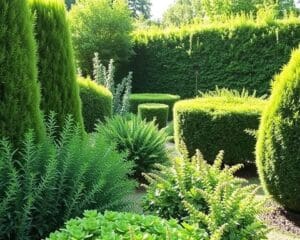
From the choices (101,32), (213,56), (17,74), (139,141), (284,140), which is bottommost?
(139,141)

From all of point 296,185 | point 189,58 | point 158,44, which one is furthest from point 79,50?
point 296,185

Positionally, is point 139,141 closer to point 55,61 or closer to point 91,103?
point 91,103

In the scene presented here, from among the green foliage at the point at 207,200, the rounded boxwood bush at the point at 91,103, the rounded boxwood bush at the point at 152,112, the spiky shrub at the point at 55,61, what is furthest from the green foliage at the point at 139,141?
the rounded boxwood bush at the point at 152,112

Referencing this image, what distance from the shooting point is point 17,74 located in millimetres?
3730

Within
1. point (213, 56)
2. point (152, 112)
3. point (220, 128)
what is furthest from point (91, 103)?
point (213, 56)

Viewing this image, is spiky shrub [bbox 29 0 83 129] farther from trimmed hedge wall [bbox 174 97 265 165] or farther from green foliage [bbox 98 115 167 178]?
trimmed hedge wall [bbox 174 97 265 165]

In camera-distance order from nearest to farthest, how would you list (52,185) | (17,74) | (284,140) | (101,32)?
(52,185) < (17,74) < (284,140) < (101,32)

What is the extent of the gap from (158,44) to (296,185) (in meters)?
14.1

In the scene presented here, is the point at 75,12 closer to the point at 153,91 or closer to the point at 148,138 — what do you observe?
the point at 153,91

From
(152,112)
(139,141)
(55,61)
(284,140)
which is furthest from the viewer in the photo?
(152,112)

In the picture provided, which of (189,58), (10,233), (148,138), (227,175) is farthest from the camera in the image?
(189,58)

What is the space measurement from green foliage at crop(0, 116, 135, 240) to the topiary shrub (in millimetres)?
2143

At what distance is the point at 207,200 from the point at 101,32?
17502mm

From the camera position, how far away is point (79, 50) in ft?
65.3
